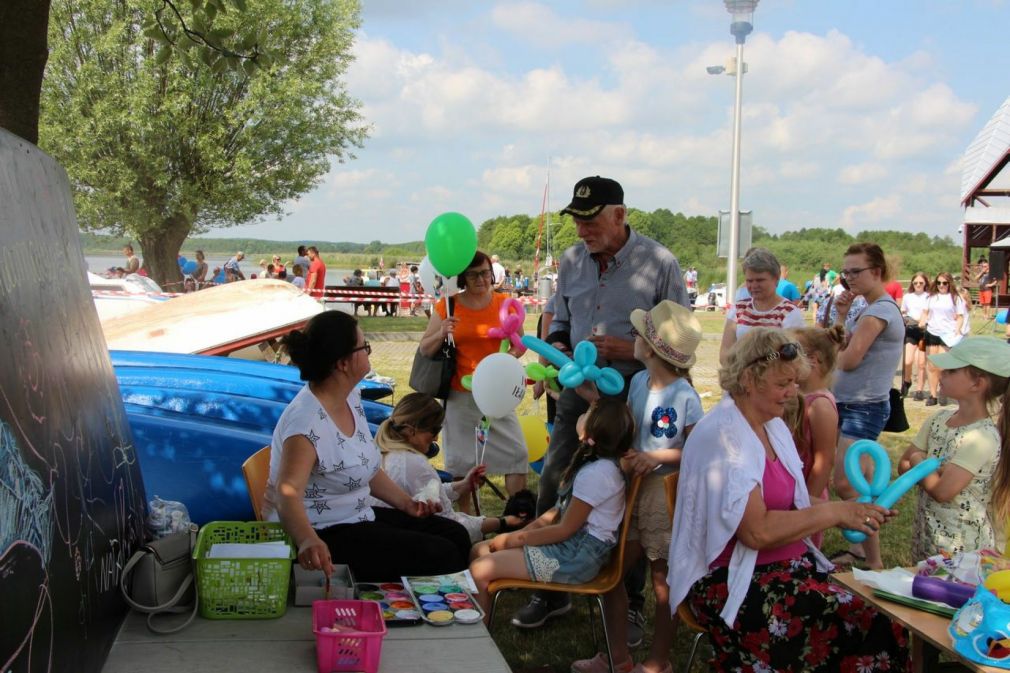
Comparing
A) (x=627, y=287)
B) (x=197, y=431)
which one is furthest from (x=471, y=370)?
(x=197, y=431)

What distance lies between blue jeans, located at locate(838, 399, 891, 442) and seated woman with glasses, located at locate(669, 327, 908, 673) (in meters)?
2.11

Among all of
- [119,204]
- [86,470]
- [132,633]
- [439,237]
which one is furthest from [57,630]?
[119,204]

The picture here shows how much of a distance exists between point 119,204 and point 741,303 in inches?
871

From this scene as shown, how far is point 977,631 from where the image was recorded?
2244 mm

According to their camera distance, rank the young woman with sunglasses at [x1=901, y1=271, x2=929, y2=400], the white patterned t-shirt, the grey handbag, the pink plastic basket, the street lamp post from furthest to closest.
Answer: the street lamp post, the young woman with sunglasses at [x1=901, y1=271, x2=929, y2=400], the white patterned t-shirt, the grey handbag, the pink plastic basket

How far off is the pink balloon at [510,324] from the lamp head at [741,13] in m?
12.1

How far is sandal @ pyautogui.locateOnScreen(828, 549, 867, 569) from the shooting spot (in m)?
5.14

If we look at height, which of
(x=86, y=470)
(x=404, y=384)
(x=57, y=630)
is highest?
(x=86, y=470)

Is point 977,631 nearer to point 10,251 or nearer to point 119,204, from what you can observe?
point 10,251

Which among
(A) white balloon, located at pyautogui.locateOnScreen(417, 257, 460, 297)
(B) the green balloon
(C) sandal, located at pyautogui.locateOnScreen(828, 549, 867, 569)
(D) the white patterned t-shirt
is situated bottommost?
(C) sandal, located at pyautogui.locateOnScreen(828, 549, 867, 569)

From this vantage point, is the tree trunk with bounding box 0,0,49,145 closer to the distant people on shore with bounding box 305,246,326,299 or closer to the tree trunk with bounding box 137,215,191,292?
the distant people on shore with bounding box 305,246,326,299

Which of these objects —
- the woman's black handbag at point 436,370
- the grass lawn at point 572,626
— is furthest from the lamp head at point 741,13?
the woman's black handbag at point 436,370

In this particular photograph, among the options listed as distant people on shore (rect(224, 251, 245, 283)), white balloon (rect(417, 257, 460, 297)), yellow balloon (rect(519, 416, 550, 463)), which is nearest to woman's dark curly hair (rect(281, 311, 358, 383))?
white balloon (rect(417, 257, 460, 297))

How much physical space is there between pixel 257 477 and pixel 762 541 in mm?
1873
